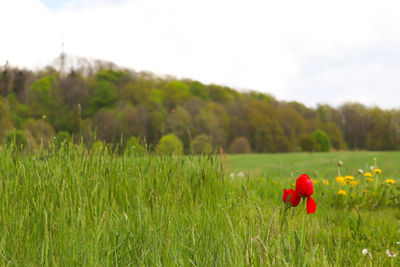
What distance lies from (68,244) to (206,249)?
2.23 feet

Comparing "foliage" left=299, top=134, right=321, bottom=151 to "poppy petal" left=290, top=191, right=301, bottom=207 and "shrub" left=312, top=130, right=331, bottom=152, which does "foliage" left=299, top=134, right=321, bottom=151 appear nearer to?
"shrub" left=312, top=130, right=331, bottom=152

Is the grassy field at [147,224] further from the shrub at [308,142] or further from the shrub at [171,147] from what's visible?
the shrub at [308,142]

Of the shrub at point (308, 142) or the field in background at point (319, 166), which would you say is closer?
the field in background at point (319, 166)

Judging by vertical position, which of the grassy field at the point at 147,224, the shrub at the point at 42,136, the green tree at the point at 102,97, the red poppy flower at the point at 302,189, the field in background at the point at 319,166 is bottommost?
the field in background at the point at 319,166

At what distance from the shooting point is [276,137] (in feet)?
153

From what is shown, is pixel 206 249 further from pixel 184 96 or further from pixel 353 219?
pixel 184 96

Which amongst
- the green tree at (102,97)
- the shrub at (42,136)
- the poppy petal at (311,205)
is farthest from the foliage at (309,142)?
the poppy petal at (311,205)

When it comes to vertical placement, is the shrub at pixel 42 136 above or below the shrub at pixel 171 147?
above

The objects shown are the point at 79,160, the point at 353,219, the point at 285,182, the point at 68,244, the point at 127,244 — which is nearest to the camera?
the point at 68,244

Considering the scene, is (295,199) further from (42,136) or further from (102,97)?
(102,97)

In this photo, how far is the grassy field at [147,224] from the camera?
1.61 meters

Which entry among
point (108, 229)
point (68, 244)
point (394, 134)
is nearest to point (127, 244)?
point (108, 229)

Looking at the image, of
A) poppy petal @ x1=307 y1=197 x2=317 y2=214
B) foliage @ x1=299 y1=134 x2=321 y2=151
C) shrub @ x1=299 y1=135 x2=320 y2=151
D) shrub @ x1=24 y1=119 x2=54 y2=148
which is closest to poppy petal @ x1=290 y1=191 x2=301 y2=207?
poppy petal @ x1=307 y1=197 x2=317 y2=214

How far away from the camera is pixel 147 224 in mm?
1844
